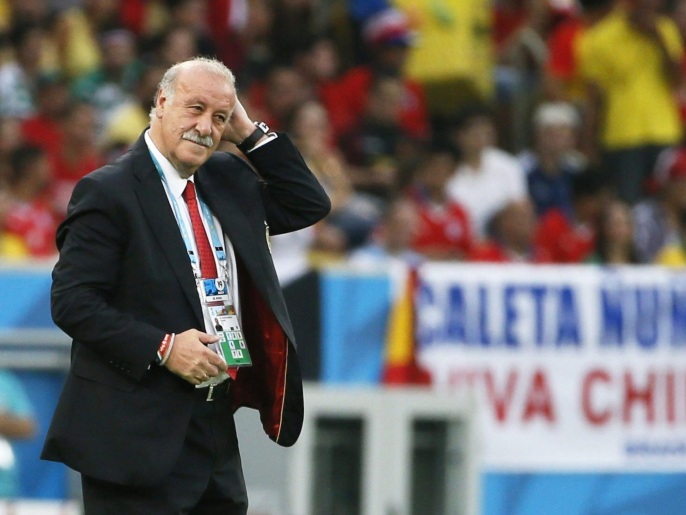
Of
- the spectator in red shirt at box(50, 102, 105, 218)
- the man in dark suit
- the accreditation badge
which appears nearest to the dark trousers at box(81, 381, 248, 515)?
the man in dark suit

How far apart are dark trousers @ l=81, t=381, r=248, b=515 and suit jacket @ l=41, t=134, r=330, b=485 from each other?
0.07 metres

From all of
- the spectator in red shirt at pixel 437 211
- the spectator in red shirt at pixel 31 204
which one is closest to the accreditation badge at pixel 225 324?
the spectator in red shirt at pixel 31 204

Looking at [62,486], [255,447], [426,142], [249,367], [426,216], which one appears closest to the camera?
[249,367]

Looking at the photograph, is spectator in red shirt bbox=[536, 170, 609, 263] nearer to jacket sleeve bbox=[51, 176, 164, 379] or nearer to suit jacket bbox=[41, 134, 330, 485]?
suit jacket bbox=[41, 134, 330, 485]

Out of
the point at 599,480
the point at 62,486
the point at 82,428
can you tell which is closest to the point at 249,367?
the point at 82,428

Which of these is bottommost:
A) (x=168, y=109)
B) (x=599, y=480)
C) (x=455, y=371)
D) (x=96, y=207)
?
(x=599, y=480)

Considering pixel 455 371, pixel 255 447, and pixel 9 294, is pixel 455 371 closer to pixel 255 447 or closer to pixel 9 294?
pixel 255 447

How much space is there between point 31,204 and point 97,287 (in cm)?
506

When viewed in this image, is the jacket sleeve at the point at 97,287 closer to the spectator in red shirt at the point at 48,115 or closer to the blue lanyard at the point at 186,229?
the blue lanyard at the point at 186,229

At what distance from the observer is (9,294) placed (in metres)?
7.44

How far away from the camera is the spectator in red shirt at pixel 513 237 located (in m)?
9.18

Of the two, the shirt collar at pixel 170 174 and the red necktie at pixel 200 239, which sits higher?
the shirt collar at pixel 170 174

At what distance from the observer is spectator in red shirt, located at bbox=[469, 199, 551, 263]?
30.1 ft

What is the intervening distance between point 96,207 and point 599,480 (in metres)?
4.81
